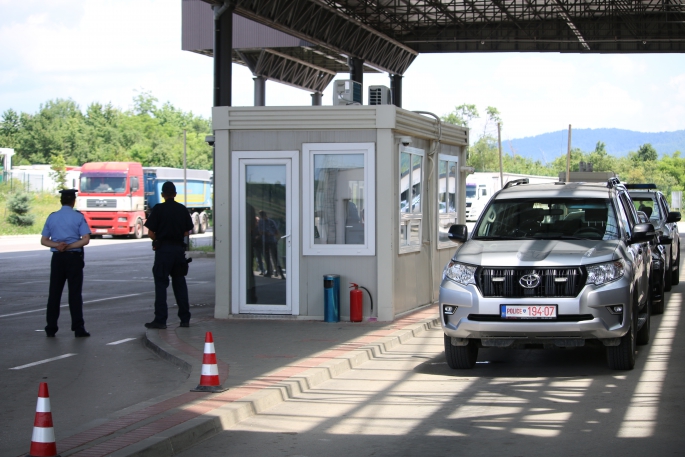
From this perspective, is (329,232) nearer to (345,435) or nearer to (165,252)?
(165,252)

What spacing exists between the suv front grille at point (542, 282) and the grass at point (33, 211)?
42477 mm

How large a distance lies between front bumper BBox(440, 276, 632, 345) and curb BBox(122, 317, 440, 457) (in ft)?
4.79

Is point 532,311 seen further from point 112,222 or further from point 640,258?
point 112,222

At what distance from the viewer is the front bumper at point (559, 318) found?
904cm

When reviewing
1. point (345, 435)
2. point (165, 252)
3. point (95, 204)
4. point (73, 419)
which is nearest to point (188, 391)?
point (73, 419)

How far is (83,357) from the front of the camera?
35.7ft

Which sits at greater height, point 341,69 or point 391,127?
point 341,69

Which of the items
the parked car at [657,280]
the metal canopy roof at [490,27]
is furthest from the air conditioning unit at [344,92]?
the metal canopy roof at [490,27]

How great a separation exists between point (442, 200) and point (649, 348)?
5.65 meters

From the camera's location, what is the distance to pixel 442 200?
640 inches

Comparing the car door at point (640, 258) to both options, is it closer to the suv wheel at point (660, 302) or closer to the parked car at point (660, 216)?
the suv wheel at point (660, 302)

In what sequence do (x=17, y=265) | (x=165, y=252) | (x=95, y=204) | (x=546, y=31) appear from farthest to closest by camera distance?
(x=95, y=204) → (x=546, y=31) → (x=17, y=265) → (x=165, y=252)

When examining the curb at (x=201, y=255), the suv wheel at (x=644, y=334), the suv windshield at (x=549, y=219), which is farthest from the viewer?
the curb at (x=201, y=255)

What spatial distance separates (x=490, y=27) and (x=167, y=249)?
2870cm
